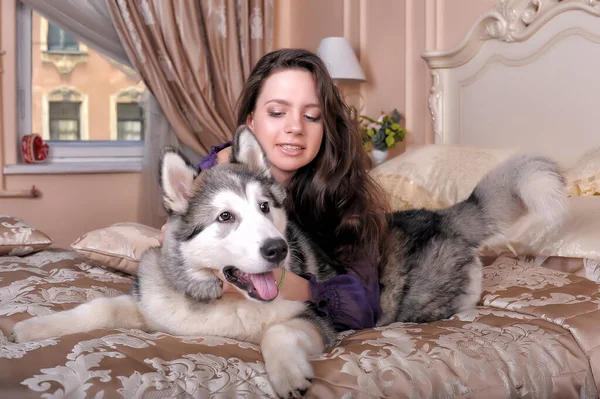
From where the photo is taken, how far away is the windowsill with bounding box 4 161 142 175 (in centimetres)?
466

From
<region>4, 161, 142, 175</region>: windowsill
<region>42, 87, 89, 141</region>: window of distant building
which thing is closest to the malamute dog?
<region>4, 161, 142, 175</region>: windowsill

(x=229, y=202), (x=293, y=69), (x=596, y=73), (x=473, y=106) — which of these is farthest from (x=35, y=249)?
(x=596, y=73)

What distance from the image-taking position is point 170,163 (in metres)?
1.50

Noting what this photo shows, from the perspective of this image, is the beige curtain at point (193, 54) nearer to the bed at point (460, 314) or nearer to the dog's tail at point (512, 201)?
the bed at point (460, 314)

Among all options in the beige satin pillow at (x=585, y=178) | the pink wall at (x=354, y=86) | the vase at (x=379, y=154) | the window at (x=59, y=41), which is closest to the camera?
the beige satin pillow at (x=585, y=178)

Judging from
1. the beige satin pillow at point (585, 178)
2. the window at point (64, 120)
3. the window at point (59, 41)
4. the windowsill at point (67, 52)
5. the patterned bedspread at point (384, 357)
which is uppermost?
the window at point (59, 41)

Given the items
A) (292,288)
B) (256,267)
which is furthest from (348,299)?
(256,267)

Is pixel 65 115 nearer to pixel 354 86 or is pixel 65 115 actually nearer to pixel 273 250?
pixel 354 86

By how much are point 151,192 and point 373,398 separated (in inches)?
151

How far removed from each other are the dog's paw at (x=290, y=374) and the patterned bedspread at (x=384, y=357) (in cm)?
3

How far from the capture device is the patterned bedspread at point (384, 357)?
116 cm

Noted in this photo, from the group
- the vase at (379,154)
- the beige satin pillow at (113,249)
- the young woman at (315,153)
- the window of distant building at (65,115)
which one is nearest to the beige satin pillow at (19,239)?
the beige satin pillow at (113,249)

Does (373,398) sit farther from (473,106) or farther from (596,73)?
(473,106)

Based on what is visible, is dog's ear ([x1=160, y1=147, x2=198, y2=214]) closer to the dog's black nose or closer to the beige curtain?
the dog's black nose
